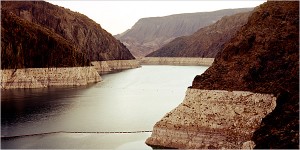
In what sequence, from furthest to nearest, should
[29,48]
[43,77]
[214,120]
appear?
[29,48] → [43,77] → [214,120]

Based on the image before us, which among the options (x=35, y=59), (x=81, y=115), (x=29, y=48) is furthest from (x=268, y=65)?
(x=29, y=48)

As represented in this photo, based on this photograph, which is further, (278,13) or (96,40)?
(96,40)

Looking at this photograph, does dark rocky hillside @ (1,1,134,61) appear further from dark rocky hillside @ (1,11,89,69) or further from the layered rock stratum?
the layered rock stratum

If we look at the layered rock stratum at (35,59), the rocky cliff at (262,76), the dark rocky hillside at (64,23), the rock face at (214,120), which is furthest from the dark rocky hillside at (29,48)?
the rock face at (214,120)

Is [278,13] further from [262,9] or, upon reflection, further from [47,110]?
[47,110]

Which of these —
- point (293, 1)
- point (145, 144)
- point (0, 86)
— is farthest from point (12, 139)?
point (0, 86)

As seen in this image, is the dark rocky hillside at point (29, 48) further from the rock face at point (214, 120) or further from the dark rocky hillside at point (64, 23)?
the rock face at point (214, 120)

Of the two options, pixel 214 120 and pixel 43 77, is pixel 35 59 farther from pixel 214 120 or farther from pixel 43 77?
pixel 214 120
